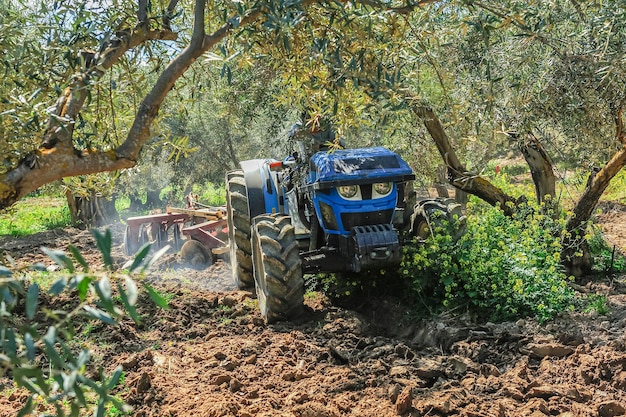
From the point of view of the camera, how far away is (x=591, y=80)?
17.1 feet

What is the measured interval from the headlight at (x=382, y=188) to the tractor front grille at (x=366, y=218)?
0.19 metres

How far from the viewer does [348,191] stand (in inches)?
235

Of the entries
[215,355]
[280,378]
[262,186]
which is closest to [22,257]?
[262,186]

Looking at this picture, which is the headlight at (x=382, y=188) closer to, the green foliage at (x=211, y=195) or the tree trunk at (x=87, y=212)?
the tree trunk at (x=87, y=212)

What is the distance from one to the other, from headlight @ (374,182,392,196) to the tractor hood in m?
0.11

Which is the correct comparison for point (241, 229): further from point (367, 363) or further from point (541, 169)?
point (541, 169)

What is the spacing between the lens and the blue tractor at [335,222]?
18.6 ft

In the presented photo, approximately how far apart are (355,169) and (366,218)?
0.50m

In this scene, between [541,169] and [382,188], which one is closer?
[382,188]

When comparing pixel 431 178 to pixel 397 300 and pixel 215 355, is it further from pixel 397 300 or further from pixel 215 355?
pixel 215 355

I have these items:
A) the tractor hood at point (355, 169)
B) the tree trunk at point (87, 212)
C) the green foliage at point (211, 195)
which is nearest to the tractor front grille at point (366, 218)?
the tractor hood at point (355, 169)

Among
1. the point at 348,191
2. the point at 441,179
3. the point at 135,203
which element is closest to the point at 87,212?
the point at 135,203

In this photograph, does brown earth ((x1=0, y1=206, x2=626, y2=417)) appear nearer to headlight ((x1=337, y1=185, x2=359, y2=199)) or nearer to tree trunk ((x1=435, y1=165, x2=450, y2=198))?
headlight ((x1=337, y1=185, x2=359, y2=199))

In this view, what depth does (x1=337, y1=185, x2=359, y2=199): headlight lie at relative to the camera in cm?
594
